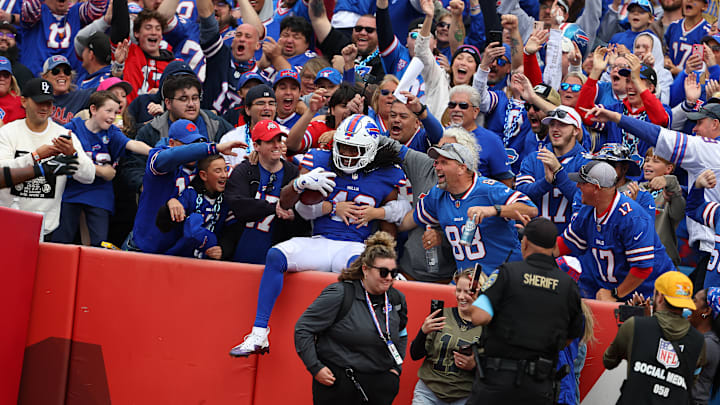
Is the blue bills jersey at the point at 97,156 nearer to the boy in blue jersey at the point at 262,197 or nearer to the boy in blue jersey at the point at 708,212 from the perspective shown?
the boy in blue jersey at the point at 262,197

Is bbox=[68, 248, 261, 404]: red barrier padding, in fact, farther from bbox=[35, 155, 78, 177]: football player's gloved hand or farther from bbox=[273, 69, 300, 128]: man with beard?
bbox=[273, 69, 300, 128]: man with beard

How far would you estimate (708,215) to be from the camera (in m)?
8.03

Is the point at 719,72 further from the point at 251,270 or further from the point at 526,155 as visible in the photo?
the point at 251,270

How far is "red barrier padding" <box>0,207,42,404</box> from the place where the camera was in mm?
7746

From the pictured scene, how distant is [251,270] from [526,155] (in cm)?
356

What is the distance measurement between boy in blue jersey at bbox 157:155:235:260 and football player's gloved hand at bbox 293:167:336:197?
3.05 feet

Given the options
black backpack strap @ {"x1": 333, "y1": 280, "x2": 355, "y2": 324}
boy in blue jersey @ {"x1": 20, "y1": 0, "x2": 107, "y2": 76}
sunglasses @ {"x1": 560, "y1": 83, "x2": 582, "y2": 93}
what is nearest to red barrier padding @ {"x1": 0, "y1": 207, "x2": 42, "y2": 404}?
black backpack strap @ {"x1": 333, "y1": 280, "x2": 355, "y2": 324}

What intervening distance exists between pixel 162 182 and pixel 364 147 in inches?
73.8

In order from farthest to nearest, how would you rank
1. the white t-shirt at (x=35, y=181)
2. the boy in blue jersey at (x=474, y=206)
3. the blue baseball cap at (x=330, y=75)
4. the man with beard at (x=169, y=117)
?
1. the blue baseball cap at (x=330, y=75)
2. the man with beard at (x=169, y=117)
3. the white t-shirt at (x=35, y=181)
4. the boy in blue jersey at (x=474, y=206)

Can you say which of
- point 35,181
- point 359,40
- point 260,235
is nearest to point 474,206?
point 260,235

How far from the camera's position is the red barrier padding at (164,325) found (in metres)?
7.58

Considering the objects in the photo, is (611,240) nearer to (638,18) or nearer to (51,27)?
(638,18)

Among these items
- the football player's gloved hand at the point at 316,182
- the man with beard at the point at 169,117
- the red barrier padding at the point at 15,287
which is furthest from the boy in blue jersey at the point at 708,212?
the red barrier padding at the point at 15,287

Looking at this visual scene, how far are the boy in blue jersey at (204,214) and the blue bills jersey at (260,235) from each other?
0.70ft
